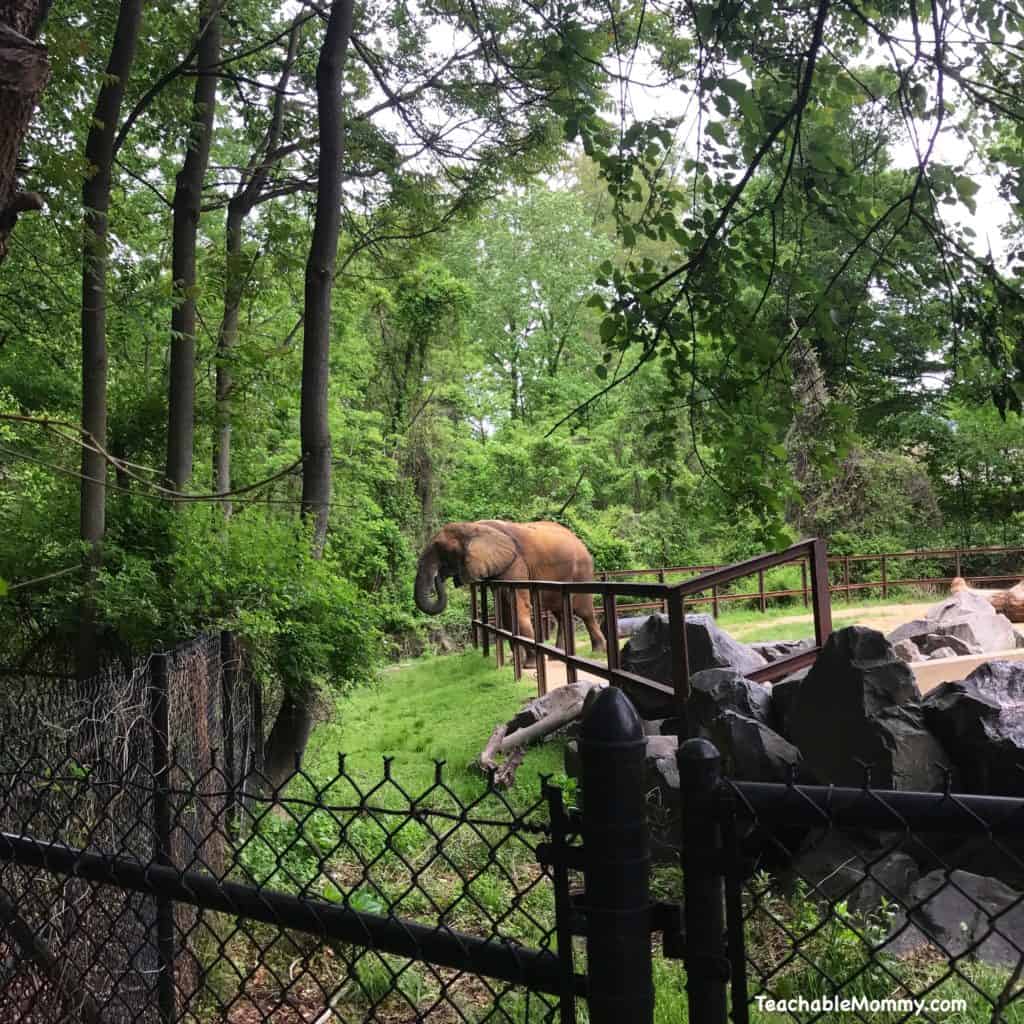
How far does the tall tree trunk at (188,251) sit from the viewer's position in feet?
23.4

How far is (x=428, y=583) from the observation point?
13336 mm

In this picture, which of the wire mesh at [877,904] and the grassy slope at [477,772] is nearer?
the wire mesh at [877,904]

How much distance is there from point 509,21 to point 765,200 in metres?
4.28

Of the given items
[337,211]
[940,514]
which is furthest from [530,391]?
[337,211]

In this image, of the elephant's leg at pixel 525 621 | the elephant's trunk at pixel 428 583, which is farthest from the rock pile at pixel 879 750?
the elephant's trunk at pixel 428 583

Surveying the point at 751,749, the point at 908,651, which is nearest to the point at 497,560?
the point at 908,651

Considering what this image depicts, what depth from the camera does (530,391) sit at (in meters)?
26.8

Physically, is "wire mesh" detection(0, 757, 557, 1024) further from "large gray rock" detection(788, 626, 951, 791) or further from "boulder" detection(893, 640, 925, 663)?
"boulder" detection(893, 640, 925, 663)

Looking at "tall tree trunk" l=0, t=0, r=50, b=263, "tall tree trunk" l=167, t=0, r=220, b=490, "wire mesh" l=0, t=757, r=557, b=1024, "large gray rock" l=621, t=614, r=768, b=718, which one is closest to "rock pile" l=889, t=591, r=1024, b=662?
"large gray rock" l=621, t=614, r=768, b=718

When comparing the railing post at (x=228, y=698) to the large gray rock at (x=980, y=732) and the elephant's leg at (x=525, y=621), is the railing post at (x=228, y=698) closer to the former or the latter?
the large gray rock at (x=980, y=732)

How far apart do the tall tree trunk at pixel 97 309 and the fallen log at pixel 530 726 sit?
3.09 m

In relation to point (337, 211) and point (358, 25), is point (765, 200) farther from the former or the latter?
point (358, 25)

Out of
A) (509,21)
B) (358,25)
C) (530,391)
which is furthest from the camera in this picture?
(530,391)

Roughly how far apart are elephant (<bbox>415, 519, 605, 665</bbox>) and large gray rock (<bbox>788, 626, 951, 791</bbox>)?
7518 millimetres
